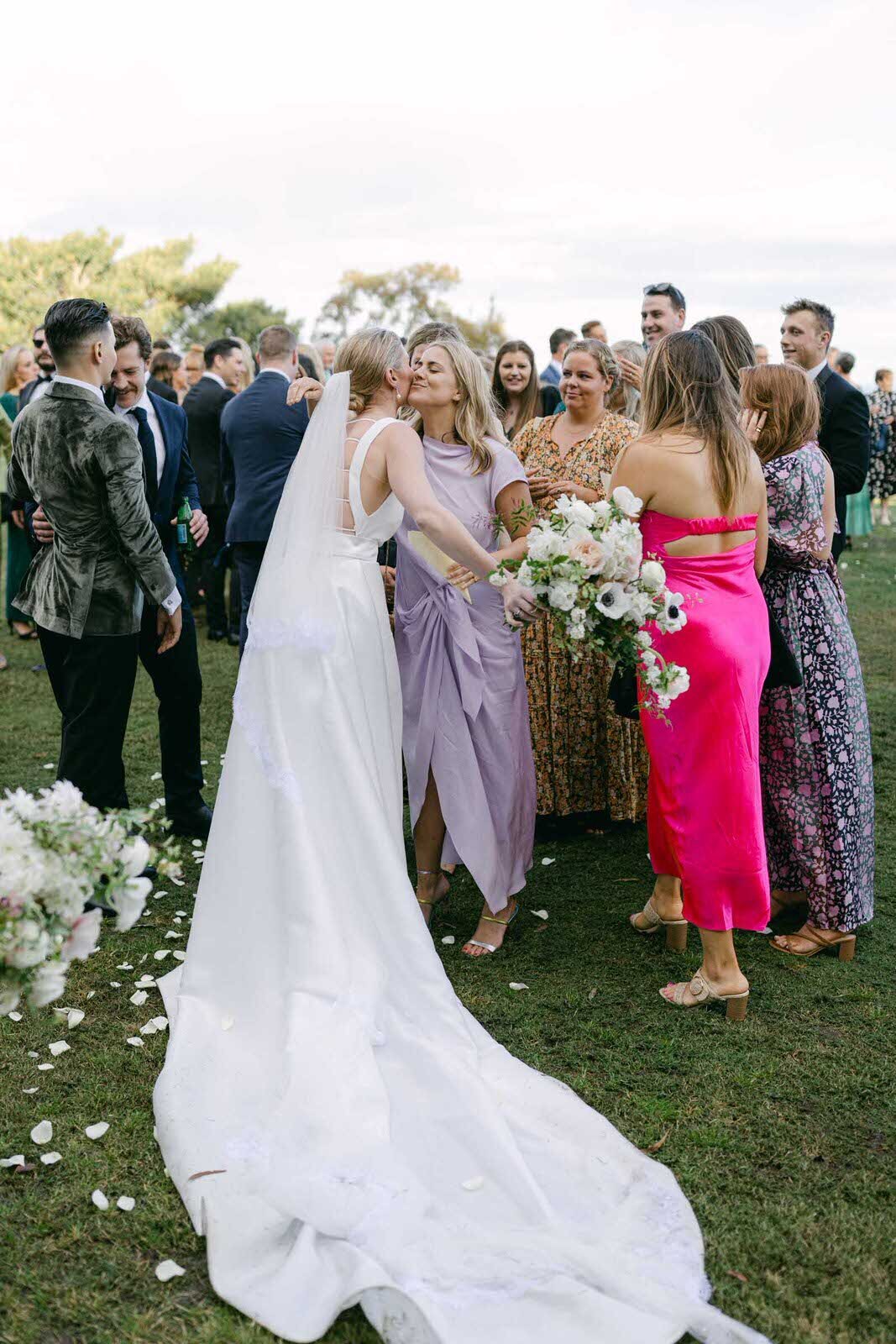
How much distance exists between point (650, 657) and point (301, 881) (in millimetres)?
1262

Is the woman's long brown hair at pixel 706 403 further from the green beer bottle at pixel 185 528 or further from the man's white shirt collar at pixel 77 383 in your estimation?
the green beer bottle at pixel 185 528

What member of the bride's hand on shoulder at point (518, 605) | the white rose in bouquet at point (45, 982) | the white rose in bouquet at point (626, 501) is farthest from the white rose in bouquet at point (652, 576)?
the white rose in bouquet at point (45, 982)

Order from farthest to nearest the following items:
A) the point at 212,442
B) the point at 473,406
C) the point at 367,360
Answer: the point at 212,442 → the point at 473,406 → the point at 367,360

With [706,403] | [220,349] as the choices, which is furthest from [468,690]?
[220,349]

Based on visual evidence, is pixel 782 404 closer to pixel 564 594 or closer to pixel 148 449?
pixel 564 594

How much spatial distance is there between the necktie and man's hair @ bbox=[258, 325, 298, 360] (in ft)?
8.22

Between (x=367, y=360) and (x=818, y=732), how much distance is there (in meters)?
2.19

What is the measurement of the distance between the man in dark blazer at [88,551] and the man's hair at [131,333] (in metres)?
0.47

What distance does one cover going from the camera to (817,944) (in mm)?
4367

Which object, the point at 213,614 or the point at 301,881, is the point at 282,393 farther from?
the point at 301,881

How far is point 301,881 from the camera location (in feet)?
11.3

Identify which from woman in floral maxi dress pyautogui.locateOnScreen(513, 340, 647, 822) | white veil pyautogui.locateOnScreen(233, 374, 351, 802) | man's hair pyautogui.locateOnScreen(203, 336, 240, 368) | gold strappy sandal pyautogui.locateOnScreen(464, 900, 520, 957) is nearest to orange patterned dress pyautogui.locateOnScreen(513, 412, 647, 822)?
woman in floral maxi dress pyautogui.locateOnScreen(513, 340, 647, 822)

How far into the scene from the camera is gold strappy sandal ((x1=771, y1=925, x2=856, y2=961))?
431 centimetres

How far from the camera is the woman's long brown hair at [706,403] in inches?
147
